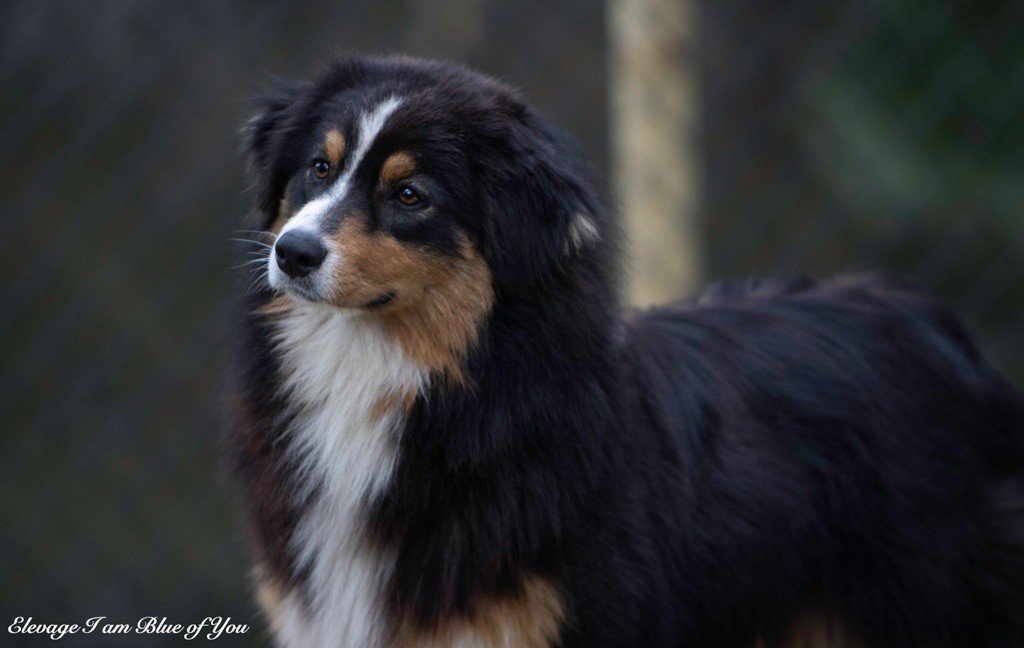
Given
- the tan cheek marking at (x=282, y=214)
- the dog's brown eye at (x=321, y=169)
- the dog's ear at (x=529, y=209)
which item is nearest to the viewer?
the dog's ear at (x=529, y=209)

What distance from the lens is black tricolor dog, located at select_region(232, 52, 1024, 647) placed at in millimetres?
2367

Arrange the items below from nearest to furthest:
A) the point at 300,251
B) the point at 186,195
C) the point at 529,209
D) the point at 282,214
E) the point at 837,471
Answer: the point at 300,251 → the point at 529,209 → the point at 282,214 → the point at 837,471 → the point at 186,195

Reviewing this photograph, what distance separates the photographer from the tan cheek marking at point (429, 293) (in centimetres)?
238

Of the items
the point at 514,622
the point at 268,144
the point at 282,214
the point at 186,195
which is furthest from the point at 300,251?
the point at 186,195

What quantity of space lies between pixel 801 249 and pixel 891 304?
265 cm

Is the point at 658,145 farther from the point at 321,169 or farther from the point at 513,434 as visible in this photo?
the point at 513,434

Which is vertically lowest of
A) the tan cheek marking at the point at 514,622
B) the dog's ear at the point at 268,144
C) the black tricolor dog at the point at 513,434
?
the tan cheek marking at the point at 514,622

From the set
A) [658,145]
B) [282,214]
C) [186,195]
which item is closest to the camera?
[282,214]

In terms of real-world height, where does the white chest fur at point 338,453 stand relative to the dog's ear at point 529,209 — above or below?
below

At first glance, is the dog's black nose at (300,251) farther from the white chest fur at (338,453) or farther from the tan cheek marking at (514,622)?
the tan cheek marking at (514,622)

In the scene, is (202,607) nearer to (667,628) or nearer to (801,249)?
(667,628)

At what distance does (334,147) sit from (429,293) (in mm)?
403

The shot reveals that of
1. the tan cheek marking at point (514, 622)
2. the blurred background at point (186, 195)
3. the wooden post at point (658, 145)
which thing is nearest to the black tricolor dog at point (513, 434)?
the tan cheek marking at point (514, 622)

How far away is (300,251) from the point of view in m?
2.29
